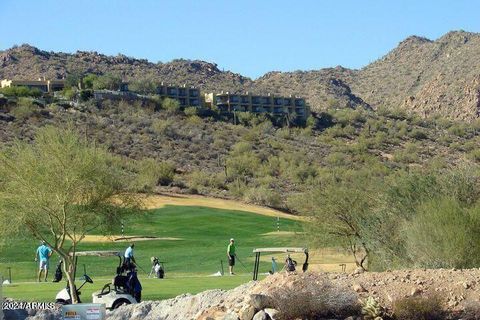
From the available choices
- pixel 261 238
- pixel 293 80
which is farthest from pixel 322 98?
pixel 261 238

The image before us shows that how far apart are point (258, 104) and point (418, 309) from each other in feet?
435

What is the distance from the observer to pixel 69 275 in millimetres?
29266

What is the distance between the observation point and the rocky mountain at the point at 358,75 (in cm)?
15512

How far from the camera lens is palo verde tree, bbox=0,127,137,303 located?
1187 inches

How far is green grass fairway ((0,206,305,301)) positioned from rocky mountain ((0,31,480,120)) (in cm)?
8268

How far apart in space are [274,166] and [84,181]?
78242mm

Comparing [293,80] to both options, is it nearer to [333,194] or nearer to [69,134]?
[333,194]

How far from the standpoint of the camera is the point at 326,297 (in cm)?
2289

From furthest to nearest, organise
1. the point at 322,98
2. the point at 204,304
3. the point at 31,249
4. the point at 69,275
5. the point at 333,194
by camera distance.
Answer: the point at 322,98, the point at 31,249, the point at 333,194, the point at 69,275, the point at 204,304

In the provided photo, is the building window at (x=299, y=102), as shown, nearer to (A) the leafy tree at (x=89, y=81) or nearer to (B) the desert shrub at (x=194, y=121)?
(B) the desert shrub at (x=194, y=121)

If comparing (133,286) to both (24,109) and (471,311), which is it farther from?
(24,109)

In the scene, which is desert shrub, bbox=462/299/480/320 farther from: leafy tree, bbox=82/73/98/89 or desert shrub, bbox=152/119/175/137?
leafy tree, bbox=82/73/98/89

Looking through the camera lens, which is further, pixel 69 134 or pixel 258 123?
pixel 258 123

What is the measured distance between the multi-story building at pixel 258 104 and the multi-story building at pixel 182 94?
76.2 inches
